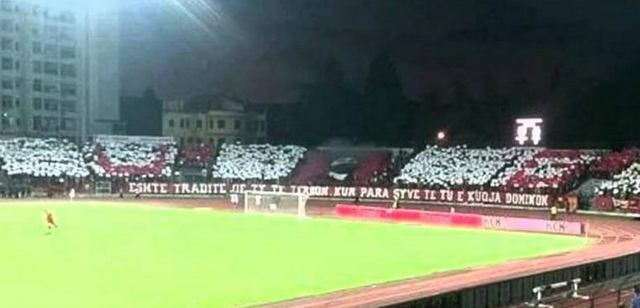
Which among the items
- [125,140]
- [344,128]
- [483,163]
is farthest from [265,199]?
[344,128]

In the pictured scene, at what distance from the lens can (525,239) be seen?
47750 millimetres

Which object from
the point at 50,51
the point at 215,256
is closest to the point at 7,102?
the point at 50,51

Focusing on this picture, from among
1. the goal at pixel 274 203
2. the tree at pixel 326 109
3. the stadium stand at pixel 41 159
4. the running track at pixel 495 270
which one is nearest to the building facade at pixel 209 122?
the tree at pixel 326 109

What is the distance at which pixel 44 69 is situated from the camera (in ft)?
349

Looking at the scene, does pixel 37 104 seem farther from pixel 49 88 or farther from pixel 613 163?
pixel 613 163

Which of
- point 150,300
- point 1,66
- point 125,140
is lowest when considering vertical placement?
point 150,300

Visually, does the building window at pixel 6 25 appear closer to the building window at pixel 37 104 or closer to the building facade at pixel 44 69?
the building facade at pixel 44 69

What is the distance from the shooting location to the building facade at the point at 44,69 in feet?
346

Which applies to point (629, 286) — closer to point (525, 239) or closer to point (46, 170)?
point (525, 239)

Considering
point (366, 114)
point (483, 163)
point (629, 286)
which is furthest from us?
point (366, 114)

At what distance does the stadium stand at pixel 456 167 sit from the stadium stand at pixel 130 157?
24.9 meters

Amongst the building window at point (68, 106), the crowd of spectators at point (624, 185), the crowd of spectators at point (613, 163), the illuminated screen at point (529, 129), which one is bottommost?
the crowd of spectators at point (624, 185)

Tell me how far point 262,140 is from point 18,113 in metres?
35.6

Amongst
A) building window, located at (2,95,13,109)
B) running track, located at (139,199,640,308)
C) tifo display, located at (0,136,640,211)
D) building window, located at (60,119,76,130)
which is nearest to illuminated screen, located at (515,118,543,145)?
tifo display, located at (0,136,640,211)
